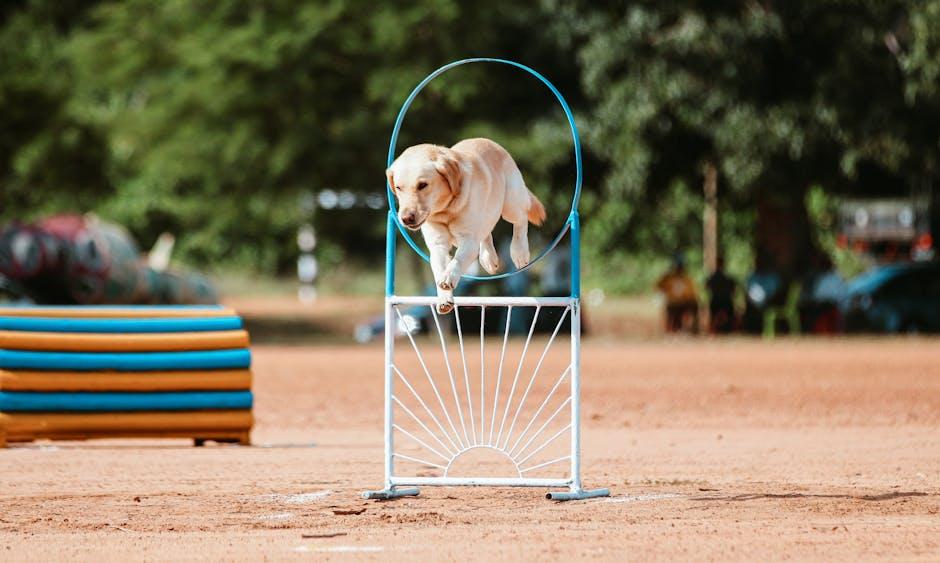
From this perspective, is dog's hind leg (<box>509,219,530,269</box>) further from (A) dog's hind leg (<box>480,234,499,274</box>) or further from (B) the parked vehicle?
(B) the parked vehicle

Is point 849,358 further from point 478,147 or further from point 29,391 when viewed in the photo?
point 478,147

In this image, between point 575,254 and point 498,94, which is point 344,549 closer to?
point 575,254

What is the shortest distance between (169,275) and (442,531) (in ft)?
88.4

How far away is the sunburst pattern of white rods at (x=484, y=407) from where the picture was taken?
1009cm

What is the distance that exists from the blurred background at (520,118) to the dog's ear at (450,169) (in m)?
20.4

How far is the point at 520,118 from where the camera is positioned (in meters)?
33.1

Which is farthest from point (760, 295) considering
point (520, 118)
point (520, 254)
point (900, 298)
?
point (520, 254)

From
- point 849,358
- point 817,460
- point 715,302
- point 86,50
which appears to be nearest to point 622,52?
point 715,302

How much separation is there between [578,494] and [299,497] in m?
1.78

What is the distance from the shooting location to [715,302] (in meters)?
33.0

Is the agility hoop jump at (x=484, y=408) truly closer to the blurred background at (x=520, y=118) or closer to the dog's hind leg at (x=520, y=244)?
the dog's hind leg at (x=520, y=244)

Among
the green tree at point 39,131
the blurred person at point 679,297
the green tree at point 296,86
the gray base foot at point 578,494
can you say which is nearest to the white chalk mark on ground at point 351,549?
the gray base foot at point 578,494

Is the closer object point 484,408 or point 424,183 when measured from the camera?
point 424,183

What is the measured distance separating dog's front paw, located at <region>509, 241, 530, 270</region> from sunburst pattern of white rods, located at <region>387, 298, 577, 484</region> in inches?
9.1
